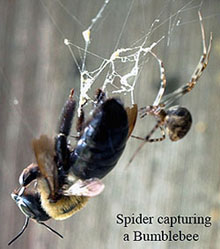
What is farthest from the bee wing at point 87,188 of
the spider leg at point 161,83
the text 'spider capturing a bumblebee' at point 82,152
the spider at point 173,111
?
the spider leg at point 161,83

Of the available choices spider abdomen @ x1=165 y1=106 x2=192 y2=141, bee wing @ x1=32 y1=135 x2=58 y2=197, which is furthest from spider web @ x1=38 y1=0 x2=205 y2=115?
bee wing @ x1=32 y1=135 x2=58 y2=197

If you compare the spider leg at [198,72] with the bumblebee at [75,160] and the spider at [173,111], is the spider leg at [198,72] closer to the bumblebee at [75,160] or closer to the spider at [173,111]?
the spider at [173,111]

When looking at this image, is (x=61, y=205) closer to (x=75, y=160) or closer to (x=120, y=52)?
(x=75, y=160)

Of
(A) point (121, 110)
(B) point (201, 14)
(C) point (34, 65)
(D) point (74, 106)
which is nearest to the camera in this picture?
(A) point (121, 110)

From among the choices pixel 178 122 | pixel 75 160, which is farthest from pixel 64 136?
pixel 178 122

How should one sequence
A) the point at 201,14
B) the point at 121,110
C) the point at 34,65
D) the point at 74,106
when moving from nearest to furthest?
1. the point at 121,110
2. the point at 74,106
3. the point at 201,14
4. the point at 34,65

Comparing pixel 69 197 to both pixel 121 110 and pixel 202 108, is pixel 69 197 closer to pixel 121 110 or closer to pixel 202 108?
pixel 121 110

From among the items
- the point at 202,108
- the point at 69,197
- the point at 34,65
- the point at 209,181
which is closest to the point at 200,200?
the point at 209,181
